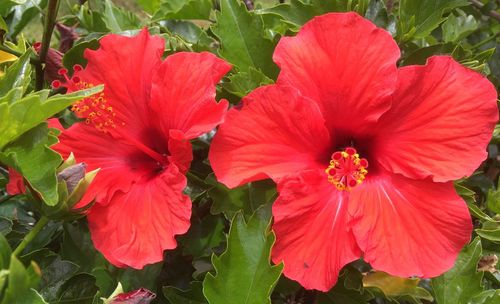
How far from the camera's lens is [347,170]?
108cm

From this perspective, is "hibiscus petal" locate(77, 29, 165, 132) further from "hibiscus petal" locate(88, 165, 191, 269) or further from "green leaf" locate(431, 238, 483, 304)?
"green leaf" locate(431, 238, 483, 304)

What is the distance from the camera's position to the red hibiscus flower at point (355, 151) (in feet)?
3.23

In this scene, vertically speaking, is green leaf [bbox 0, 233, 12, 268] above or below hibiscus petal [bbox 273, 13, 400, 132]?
below

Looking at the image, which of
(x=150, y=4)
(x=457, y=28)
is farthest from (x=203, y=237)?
(x=457, y=28)

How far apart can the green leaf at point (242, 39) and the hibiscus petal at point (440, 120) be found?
11.6 inches

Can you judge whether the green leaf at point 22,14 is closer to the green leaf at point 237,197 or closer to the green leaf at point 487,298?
the green leaf at point 237,197

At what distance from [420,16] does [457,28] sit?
0.35 metres

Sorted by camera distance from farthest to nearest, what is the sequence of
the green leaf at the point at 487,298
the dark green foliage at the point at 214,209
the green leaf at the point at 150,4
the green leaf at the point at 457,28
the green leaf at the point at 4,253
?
the green leaf at the point at 150,4 < the green leaf at the point at 457,28 < the green leaf at the point at 487,298 < the dark green foliage at the point at 214,209 < the green leaf at the point at 4,253

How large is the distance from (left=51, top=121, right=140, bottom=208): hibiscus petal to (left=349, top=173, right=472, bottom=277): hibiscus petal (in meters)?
0.42

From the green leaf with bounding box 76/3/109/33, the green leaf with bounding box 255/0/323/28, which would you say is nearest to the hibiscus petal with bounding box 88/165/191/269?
the green leaf with bounding box 255/0/323/28

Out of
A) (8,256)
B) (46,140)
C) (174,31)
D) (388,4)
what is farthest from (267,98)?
(388,4)

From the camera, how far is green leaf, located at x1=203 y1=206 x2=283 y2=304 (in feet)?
3.18

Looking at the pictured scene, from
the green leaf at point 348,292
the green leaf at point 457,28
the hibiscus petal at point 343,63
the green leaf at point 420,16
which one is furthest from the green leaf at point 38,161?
the green leaf at point 457,28

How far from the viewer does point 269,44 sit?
123 cm
